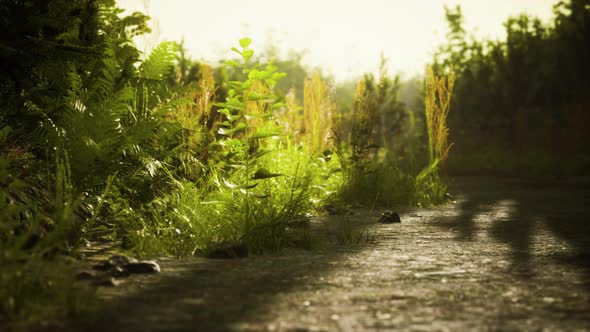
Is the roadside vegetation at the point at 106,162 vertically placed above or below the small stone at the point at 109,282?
above

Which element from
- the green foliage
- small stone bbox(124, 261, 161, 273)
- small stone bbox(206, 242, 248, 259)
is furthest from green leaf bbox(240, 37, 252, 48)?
the green foliage

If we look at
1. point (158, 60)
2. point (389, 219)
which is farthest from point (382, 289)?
point (158, 60)

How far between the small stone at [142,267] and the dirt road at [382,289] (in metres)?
0.06

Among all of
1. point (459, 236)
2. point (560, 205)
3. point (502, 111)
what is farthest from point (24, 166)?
point (502, 111)

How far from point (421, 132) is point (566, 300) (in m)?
15.7

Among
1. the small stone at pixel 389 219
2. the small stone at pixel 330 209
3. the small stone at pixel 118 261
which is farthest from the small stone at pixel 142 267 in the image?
the small stone at pixel 330 209

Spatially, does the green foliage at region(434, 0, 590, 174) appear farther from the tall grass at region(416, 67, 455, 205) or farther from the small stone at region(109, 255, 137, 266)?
the small stone at region(109, 255, 137, 266)

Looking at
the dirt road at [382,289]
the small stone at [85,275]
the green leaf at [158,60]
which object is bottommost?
the dirt road at [382,289]

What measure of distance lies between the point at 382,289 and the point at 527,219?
11.0 feet

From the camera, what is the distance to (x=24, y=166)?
3.70m

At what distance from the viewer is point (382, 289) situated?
8.00ft

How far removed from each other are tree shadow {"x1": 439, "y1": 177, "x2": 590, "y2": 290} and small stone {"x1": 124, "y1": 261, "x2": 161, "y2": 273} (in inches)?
72.2

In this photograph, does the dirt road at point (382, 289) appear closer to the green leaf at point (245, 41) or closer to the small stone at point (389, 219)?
the small stone at point (389, 219)

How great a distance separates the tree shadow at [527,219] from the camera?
3.34 m
